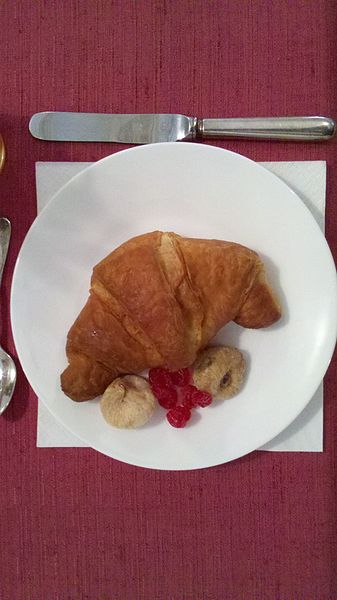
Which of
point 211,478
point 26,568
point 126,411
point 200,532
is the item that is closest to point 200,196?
Result: point 126,411

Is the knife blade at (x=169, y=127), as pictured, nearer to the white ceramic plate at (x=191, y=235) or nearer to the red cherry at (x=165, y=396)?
the white ceramic plate at (x=191, y=235)

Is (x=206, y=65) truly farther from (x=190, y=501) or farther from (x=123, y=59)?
(x=190, y=501)

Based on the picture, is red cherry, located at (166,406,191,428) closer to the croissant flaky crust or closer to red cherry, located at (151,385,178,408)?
red cherry, located at (151,385,178,408)

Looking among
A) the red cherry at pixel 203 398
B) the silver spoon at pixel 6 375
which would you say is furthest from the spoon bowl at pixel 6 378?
the red cherry at pixel 203 398

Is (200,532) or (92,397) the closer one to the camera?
(92,397)

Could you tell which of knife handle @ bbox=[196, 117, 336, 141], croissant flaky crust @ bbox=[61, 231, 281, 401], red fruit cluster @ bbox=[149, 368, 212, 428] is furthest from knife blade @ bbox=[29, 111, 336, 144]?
red fruit cluster @ bbox=[149, 368, 212, 428]

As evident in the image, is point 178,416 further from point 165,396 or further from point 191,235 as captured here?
point 191,235

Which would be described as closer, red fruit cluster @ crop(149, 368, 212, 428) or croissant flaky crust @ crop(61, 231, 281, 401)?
croissant flaky crust @ crop(61, 231, 281, 401)

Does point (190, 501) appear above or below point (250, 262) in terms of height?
below
